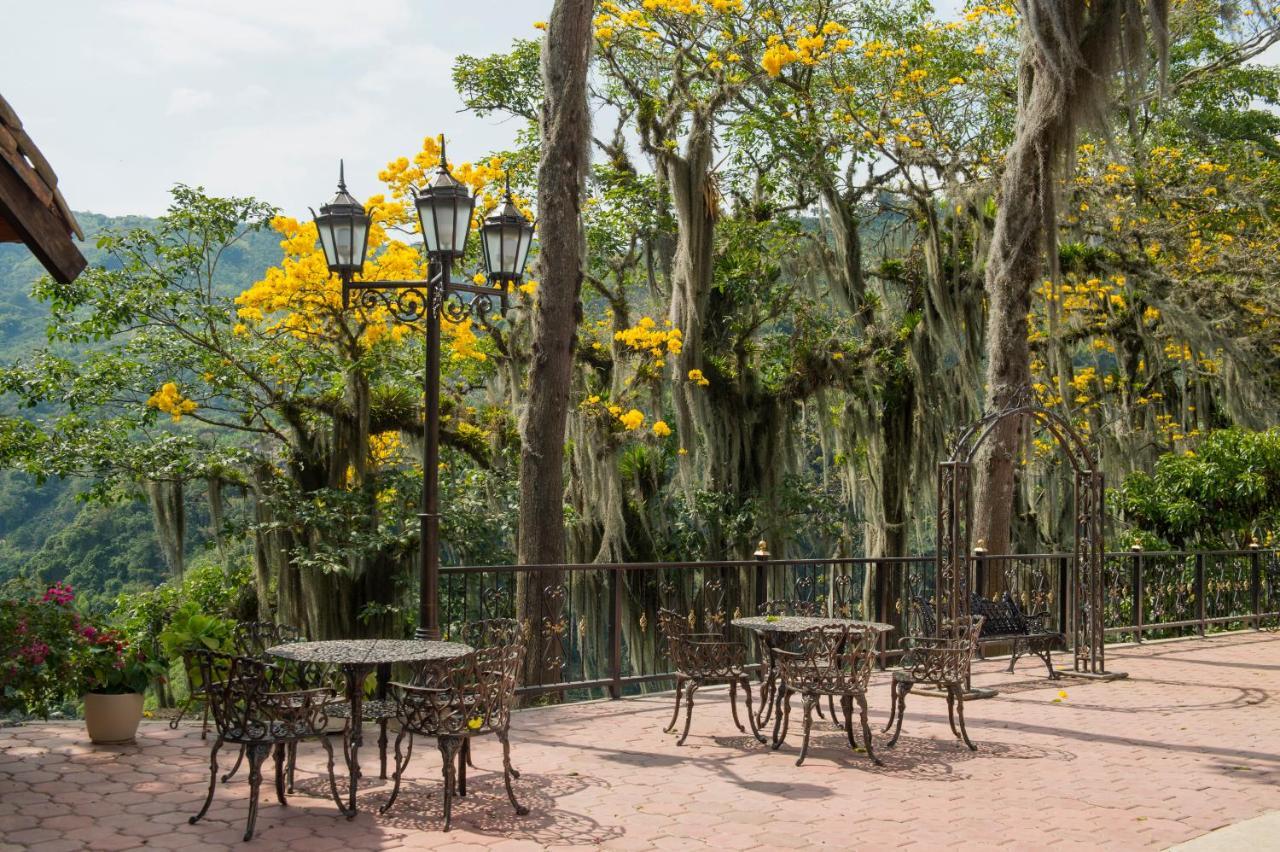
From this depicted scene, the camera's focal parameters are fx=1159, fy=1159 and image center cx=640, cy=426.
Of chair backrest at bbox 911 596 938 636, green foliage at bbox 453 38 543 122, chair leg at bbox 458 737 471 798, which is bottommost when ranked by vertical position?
chair leg at bbox 458 737 471 798

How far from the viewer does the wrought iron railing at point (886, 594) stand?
33.9 ft

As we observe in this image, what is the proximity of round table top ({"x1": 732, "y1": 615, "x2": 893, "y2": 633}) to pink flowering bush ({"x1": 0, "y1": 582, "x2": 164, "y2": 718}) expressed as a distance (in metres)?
3.78

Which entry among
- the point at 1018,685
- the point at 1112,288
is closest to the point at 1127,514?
the point at 1112,288

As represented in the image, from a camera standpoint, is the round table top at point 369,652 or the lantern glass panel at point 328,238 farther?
the lantern glass panel at point 328,238

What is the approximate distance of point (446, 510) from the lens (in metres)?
13.4

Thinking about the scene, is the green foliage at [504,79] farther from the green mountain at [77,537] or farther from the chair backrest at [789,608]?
the chair backrest at [789,608]

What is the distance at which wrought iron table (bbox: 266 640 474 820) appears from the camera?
18.5ft

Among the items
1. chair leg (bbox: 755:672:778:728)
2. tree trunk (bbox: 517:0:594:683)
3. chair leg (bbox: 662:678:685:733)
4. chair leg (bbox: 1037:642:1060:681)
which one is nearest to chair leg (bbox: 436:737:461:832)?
chair leg (bbox: 662:678:685:733)

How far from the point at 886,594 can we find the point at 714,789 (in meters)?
5.34

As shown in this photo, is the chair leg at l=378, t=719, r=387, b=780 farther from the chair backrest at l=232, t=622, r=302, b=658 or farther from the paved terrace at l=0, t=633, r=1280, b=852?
the chair backrest at l=232, t=622, r=302, b=658

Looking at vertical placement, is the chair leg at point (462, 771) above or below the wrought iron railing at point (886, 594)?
below

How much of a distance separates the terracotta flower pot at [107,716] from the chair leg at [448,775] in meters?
2.51

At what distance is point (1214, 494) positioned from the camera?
15.5 m

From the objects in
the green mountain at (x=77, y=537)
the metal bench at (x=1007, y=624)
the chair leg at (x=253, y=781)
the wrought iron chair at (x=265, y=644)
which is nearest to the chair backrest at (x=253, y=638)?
the wrought iron chair at (x=265, y=644)
